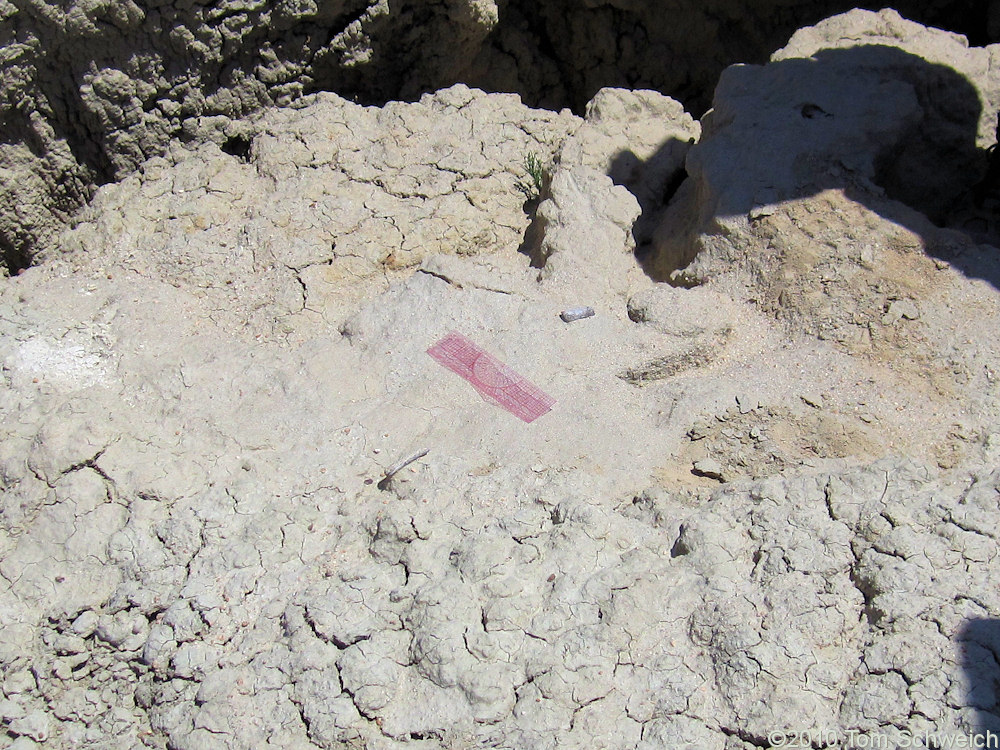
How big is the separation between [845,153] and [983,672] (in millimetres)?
2104

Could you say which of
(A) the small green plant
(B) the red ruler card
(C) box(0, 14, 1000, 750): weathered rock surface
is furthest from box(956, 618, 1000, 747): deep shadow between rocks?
(A) the small green plant

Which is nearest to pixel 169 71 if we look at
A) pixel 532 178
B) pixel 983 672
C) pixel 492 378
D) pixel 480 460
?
pixel 532 178

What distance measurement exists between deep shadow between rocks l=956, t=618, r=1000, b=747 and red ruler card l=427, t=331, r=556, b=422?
1.36m

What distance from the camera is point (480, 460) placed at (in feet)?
9.20

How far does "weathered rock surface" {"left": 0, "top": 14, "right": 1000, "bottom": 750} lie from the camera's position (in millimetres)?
2258

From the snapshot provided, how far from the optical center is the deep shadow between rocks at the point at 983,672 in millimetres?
2010

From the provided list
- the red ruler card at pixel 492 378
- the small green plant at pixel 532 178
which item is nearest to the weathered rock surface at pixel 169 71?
the small green plant at pixel 532 178

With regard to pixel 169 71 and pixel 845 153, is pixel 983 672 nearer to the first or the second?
pixel 845 153

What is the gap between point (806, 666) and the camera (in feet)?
7.25

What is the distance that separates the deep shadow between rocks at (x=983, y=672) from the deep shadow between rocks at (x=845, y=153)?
1564 millimetres

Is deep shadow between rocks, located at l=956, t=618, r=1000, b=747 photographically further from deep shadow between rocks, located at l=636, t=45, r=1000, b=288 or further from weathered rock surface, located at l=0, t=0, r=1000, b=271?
weathered rock surface, located at l=0, t=0, r=1000, b=271

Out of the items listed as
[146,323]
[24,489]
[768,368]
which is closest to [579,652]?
[768,368]

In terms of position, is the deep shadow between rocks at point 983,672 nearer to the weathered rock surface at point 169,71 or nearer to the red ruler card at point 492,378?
the red ruler card at point 492,378

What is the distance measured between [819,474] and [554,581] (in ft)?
2.73
